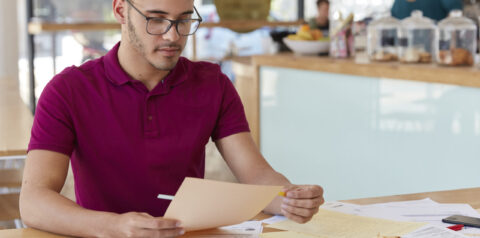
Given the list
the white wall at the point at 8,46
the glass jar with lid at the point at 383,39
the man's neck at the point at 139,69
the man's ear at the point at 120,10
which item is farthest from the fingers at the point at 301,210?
the white wall at the point at 8,46

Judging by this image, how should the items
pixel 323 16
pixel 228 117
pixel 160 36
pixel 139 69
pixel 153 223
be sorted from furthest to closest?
pixel 323 16 → pixel 228 117 → pixel 139 69 → pixel 160 36 → pixel 153 223

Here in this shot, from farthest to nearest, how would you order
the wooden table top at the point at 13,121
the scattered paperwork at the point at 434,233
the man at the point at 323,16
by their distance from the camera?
the man at the point at 323,16 < the wooden table top at the point at 13,121 < the scattered paperwork at the point at 434,233

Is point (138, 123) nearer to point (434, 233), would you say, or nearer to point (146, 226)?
point (146, 226)

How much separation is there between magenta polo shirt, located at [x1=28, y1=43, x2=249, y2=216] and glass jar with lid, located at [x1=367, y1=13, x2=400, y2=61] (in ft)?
5.78

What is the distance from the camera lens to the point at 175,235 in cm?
123

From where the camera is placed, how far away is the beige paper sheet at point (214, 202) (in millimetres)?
1215

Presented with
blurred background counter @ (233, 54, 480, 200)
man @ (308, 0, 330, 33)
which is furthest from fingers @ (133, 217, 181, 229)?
man @ (308, 0, 330, 33)

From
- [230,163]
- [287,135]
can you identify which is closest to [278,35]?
[287,135]

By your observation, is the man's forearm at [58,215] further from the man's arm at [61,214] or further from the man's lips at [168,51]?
the man's lips at [168,51]

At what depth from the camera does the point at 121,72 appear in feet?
5.38

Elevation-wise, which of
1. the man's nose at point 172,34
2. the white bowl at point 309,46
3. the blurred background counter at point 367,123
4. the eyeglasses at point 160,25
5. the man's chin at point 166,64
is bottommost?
the blurred background counter at point 367,123

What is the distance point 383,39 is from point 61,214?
237 cm

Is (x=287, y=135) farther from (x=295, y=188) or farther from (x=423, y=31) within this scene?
(x=295, y=188)

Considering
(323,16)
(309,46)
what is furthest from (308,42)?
(323,16)
